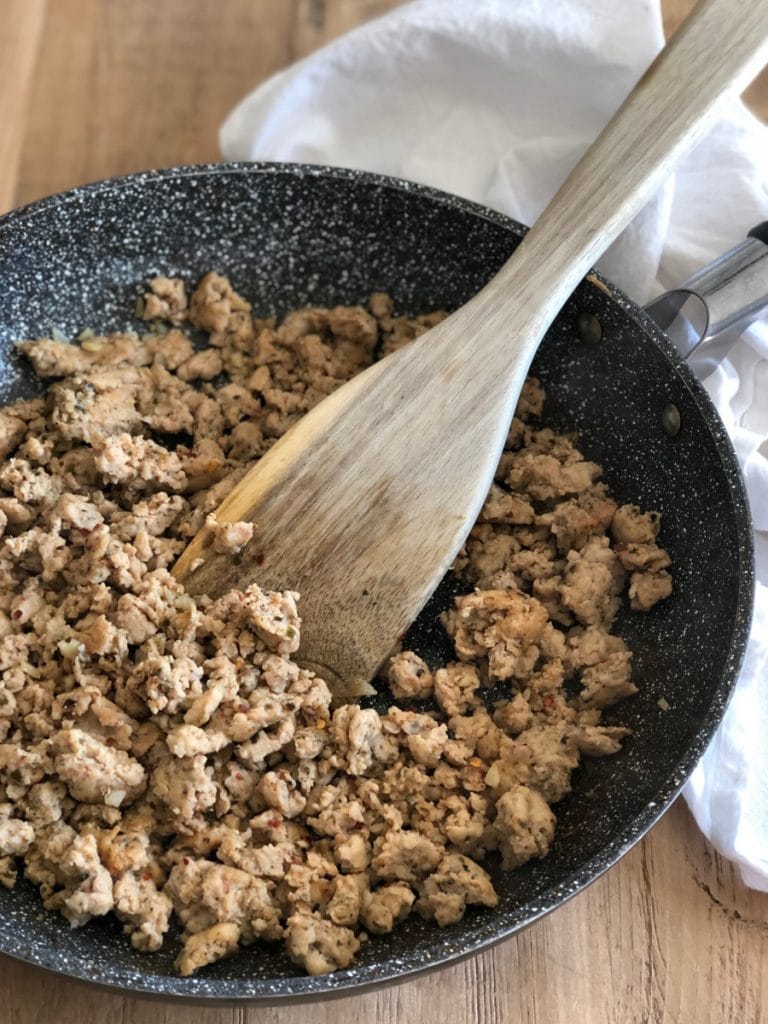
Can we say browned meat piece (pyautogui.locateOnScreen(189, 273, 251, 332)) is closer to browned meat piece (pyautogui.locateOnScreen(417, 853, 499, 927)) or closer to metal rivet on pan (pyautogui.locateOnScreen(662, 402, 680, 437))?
metal rivet on pan (pyautogui.locateOnScreen(662, 402, 680, 437))

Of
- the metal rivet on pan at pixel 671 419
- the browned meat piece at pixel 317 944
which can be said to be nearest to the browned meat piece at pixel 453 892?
the browned meat piece at pixel 317 944

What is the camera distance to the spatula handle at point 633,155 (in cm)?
160

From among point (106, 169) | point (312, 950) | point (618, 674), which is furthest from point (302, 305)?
point (312, 950)

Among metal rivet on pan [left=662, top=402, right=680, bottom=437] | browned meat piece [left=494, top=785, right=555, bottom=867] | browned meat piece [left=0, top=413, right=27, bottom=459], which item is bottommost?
browned meat piece [left=0, top=413, right=27, bottom=459]

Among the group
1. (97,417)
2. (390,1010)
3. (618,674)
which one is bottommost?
(390,1010)

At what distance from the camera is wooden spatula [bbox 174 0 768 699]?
161 centimetres

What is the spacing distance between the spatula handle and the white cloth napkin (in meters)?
0.25

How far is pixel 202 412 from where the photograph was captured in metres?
1.83

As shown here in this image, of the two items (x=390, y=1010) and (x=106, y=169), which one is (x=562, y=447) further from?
(x=106, y=169)

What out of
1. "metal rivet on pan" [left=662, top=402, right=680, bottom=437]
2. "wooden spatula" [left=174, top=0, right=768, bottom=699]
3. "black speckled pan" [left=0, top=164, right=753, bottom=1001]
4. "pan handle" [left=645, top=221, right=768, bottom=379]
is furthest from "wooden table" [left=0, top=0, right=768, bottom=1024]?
"pan handle" [left=645, top=221, right=768, bottom=379]

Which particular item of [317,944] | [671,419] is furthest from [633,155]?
[317,944]

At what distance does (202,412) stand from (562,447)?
63cm

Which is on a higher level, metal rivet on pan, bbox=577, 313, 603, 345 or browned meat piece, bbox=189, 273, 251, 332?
metal rivet on pan, bbox=577, 313, 603, 345

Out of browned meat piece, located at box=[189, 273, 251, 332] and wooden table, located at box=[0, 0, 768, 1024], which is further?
browned meat piece, located at box=[189, 273, 251, 332]
